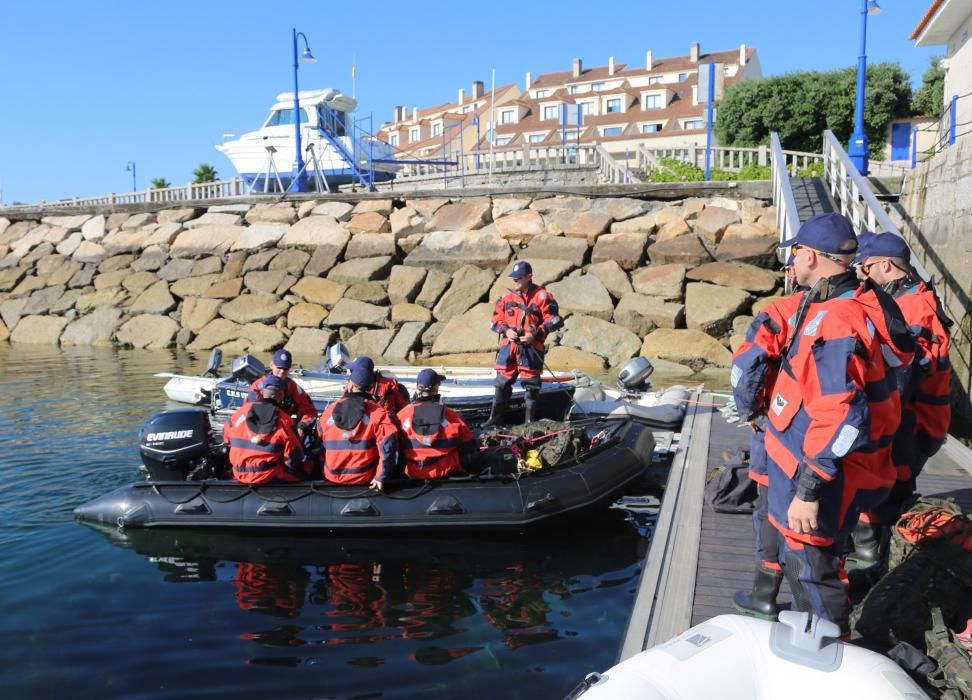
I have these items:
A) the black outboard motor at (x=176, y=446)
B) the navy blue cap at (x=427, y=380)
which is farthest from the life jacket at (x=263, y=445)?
the navy blue cap at (x=427, y=380)

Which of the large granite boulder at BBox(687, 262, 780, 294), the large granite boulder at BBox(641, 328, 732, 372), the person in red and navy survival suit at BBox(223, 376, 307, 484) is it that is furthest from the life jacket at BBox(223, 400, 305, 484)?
the large granite boulder at BBox(687, 262, 780, 294)

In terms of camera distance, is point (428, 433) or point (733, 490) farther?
point (428, 433)

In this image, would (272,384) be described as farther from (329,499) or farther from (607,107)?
(607,107)

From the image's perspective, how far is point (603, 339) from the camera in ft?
50.8

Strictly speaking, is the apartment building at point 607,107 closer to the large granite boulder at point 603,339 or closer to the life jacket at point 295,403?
the large granite boulder at point 603,339

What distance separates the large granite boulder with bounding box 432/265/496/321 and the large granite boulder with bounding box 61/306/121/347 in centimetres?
856

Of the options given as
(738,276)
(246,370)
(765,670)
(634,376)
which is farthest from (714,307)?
(765,670)

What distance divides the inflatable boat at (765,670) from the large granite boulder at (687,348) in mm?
12242

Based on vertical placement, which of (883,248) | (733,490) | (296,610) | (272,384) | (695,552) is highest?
(883,248)

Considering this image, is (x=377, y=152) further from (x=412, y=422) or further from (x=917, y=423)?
(x=917, y=423)

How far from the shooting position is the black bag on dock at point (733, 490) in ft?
19.2

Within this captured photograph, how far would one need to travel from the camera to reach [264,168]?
31422 mm

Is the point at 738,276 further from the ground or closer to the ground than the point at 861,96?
closer to the ground

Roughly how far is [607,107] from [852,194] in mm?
39887
